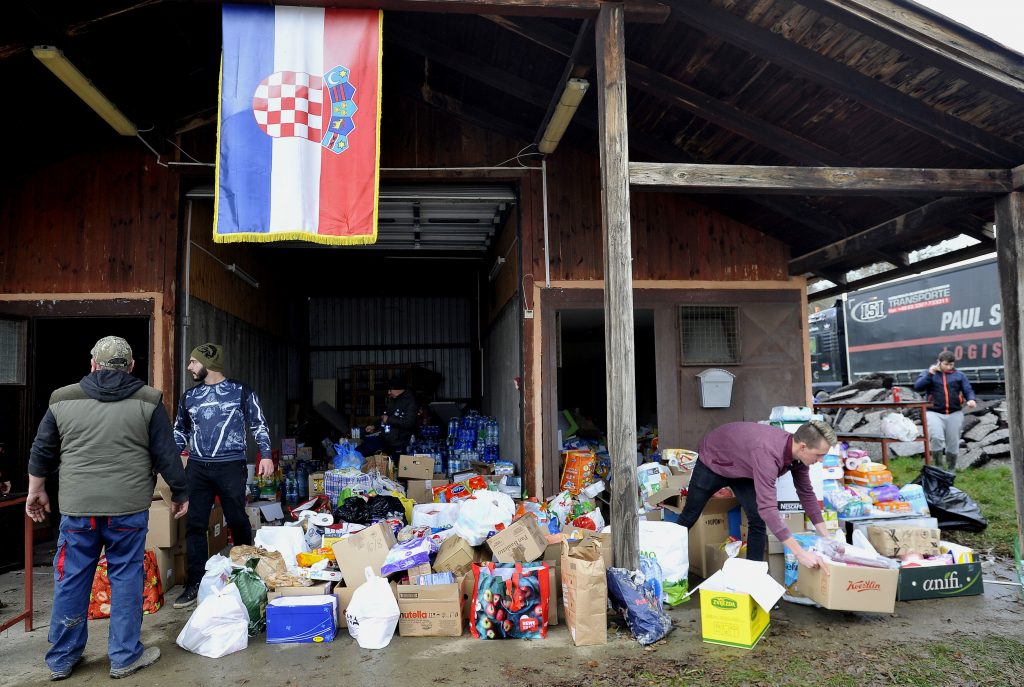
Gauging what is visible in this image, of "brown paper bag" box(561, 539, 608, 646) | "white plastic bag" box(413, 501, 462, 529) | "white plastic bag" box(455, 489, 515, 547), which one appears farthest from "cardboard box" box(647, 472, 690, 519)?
"brown paper bag" box(561, 539, 608, 646)

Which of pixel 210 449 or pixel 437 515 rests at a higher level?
pixel 210 449

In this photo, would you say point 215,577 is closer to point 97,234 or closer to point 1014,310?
point 97,234

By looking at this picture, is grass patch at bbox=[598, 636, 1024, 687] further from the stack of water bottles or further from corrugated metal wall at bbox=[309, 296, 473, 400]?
corrugated metal wall at bbox=[309, 296, 473, 400]

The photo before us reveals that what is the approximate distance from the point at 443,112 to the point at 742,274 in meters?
3.99

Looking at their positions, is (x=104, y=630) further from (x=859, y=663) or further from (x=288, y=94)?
(x=859, y=663)

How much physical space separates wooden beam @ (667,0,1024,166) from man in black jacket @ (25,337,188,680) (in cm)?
457

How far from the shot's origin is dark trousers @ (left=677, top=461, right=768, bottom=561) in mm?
4570

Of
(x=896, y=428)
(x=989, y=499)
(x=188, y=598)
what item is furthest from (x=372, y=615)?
(x=989, y=499)

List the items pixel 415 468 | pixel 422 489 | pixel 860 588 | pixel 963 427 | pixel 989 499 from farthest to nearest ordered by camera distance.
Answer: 1. pixel 963 427
2. pixel 415 468
3. pixel 422 489
4. pixel 989 499
5. pixel 860 588

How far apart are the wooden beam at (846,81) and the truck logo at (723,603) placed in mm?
3841

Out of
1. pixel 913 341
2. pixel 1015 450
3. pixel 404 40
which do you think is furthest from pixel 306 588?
pixel 913 341

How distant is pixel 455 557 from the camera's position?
451cm

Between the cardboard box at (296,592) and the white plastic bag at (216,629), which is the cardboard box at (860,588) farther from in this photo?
the white plastic bag at (216,629)

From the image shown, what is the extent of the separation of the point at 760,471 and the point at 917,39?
123 inches
